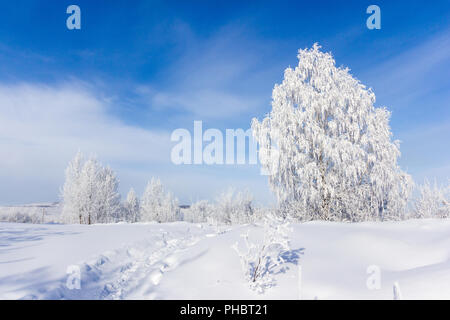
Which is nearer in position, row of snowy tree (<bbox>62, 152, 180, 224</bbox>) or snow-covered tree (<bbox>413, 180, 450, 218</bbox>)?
snow-covered tree (<bbox>413, 180, 450, 218</bbox>)

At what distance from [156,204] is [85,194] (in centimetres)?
1228

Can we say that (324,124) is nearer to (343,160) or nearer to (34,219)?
(343,160)

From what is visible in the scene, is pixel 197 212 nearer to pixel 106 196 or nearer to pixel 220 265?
pixel 106 196

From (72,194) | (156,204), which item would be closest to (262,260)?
(72,194)

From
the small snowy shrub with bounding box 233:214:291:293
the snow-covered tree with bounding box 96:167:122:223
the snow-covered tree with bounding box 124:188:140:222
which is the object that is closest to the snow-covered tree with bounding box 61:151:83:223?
the snow-covered tree with bounding box 96:167:122:223

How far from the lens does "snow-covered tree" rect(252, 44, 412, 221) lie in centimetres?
1191

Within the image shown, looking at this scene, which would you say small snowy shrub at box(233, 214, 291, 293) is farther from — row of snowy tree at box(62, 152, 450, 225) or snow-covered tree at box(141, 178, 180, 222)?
snow-covered tree at box(141, 178, 180, 222)

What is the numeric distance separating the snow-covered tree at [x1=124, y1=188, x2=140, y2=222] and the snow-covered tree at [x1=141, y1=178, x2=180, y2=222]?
5198mm

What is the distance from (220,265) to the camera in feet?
16.5

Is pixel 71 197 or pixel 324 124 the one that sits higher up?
pixel 324 124

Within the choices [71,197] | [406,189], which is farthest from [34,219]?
[406,189]
